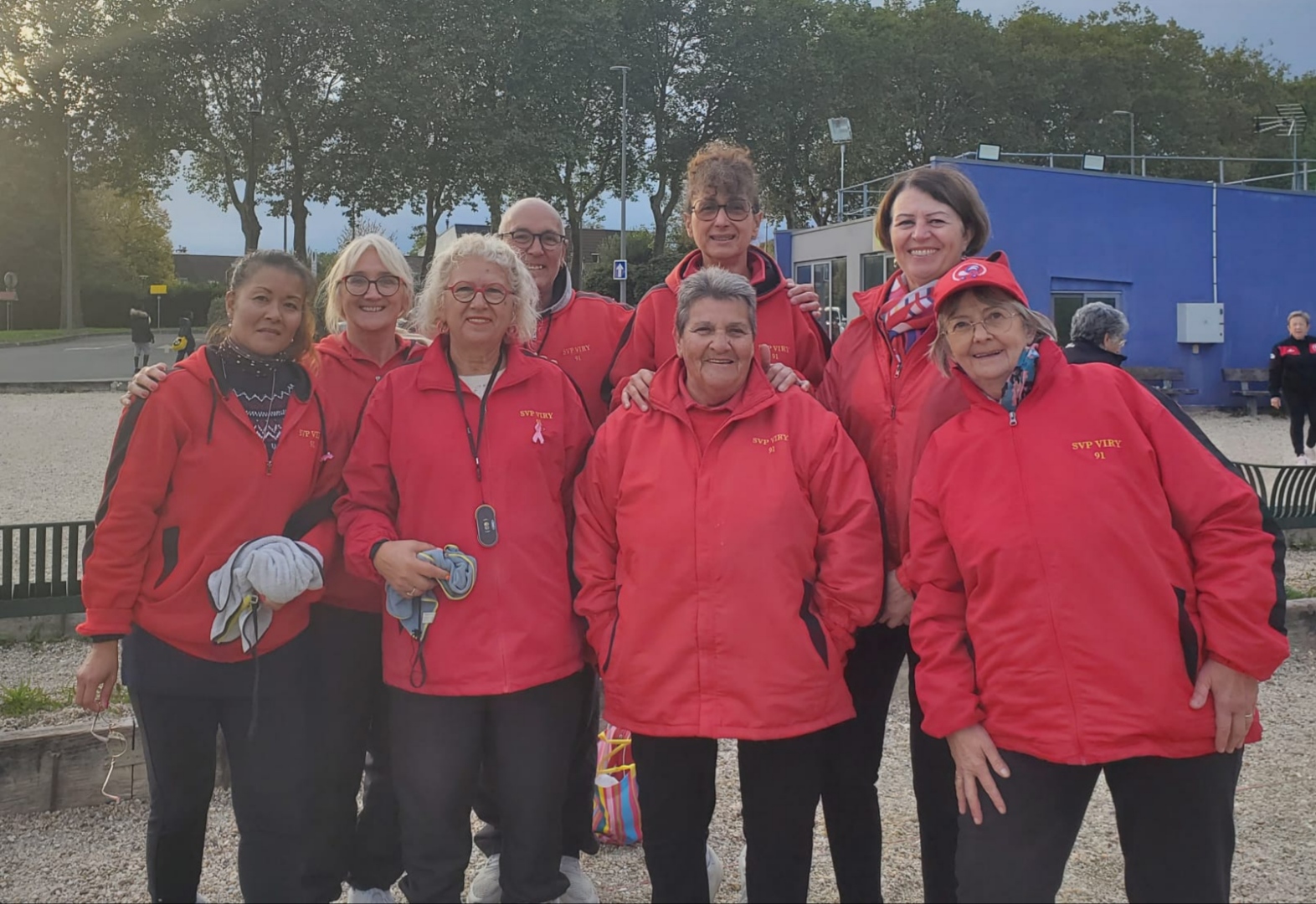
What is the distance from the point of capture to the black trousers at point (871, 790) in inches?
120

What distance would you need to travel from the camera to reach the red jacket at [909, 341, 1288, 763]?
7.30ft

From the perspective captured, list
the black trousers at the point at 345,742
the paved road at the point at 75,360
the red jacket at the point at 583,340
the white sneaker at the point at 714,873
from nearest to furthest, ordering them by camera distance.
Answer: the black trousers at the point at 345,742 < the white sneaker at the point at 714,873 < the red jacket at the point at 583,340 < the paved road at the point at 75,360

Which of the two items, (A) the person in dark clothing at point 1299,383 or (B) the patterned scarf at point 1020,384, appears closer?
(B) the patterned scarf at point 1020,384

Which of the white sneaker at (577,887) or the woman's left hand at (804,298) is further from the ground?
the woman's left hand at (804,298)

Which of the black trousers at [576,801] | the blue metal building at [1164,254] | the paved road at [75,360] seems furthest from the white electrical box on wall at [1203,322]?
the paved road at [75,360]

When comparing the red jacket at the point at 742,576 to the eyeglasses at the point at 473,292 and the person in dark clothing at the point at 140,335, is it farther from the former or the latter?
the person in dark clothing at the point at 140,335

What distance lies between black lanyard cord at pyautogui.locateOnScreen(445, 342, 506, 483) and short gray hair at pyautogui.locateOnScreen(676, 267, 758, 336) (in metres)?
0.63

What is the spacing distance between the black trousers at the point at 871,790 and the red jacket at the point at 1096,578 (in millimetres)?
643

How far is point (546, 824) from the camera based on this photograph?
10.0 feet

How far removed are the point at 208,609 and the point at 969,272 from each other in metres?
2.37

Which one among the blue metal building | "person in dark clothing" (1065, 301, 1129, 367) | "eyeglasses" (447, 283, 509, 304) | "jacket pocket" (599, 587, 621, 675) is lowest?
"jacket pocket" (599, 587, 621, 675)

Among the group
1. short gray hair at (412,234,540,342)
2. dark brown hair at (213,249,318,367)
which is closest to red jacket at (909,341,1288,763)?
short gray hair at (412,234,540,342)

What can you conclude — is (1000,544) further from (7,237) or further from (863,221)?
(7,237)

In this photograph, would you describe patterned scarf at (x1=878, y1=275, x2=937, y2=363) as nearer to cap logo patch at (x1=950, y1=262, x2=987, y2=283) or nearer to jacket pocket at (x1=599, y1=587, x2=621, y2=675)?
cap logo patch at (x1=950, y1=262, x2=987, y2=283)
